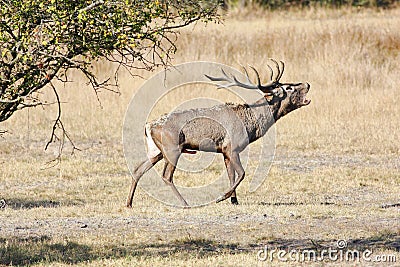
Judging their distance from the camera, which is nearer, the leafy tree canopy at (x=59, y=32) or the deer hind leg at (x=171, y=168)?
the leafy tree canopy at (x=59, y=32)

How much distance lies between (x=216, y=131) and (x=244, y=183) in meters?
2.80

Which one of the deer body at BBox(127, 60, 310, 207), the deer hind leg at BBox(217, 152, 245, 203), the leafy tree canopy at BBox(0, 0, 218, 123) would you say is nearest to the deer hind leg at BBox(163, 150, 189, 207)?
the deer body at BBox(127, 60, 310, 207)

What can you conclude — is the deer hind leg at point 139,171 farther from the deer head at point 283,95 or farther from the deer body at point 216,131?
the deer head at point 283,95

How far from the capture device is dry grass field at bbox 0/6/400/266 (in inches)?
376

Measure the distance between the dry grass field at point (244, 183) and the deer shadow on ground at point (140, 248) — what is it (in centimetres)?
2

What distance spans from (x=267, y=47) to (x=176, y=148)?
48.9ft

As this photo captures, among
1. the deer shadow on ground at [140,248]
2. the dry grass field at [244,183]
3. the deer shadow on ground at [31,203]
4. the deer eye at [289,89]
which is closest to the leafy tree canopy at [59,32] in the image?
the deer shadow on ground at [140,248]

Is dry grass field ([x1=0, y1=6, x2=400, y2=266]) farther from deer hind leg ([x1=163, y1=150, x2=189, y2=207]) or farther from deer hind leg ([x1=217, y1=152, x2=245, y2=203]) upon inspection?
deer hind leg ([x1=163, y1=150, x2=189, y2=207])

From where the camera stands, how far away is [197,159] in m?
16.7

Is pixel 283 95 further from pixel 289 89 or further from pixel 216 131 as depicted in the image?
pixel 216 131

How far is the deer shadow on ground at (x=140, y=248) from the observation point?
8969mm

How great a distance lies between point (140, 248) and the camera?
947cm

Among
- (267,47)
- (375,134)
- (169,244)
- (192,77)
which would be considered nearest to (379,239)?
(169,244)

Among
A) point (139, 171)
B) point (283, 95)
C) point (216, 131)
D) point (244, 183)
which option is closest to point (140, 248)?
point (139, 171)
